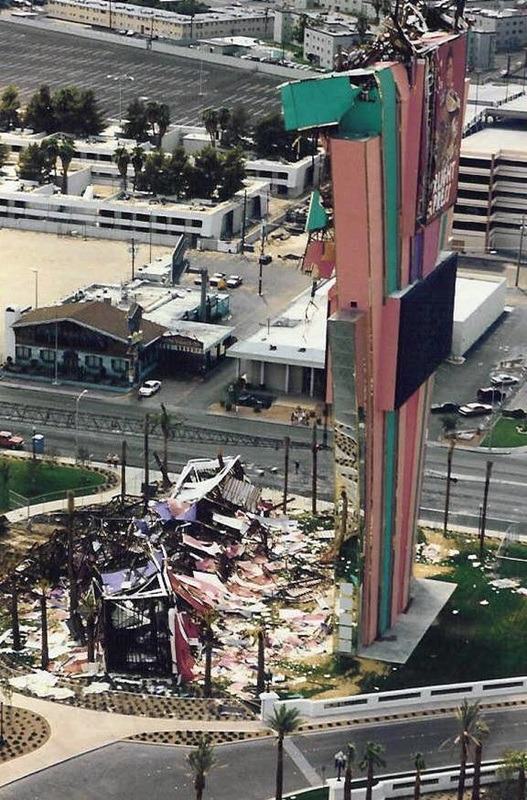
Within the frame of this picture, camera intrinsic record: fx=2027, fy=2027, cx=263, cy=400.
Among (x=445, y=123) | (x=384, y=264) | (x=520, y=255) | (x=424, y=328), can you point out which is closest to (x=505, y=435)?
(x=424, y=328)

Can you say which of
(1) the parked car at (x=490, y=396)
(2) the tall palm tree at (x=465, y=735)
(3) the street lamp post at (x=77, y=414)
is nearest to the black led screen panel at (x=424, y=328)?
(2) the tall palm tree at (x=465, y=735)

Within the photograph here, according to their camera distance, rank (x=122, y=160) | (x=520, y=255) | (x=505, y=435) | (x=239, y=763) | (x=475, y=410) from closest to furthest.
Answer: (x=239, y=763), (x=505, y=435), (x=475, y=410), (x=520, y=255), (x=122, y=160)

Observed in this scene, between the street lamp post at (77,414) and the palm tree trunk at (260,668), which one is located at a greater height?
the palm tree trunk at (260,668)

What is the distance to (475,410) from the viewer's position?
14362cm

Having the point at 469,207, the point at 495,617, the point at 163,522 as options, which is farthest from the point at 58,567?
the point at 469,207

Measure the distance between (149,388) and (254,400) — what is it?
7.81m

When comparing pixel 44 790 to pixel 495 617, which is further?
pixel 495 617

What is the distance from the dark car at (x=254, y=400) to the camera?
144m

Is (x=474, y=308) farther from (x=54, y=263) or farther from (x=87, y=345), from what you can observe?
(x=54, y=263)

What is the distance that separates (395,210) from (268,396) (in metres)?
49.0

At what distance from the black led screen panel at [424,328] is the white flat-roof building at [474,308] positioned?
146 ft

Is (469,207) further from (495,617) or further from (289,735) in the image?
(289,735)

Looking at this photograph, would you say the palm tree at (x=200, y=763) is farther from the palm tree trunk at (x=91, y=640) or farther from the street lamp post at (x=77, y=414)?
the street lamp post at (x=77, y=414)

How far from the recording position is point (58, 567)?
10981 centimetres
